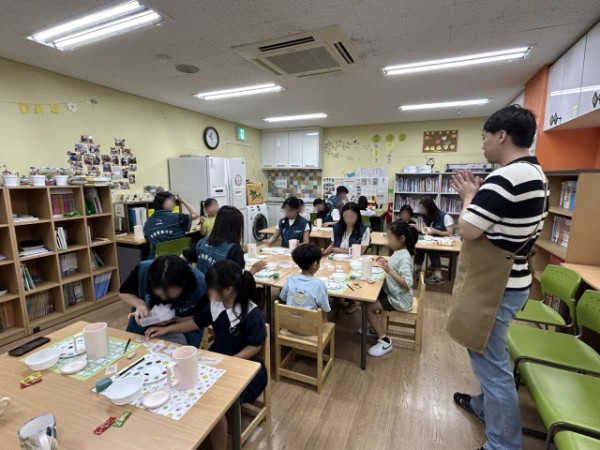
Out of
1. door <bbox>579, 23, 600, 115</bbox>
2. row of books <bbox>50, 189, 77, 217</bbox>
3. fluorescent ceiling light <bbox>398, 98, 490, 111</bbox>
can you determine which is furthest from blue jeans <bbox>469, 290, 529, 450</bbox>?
fluorescent ceiling light <bbox>398, 98, 490, 111</bbox>

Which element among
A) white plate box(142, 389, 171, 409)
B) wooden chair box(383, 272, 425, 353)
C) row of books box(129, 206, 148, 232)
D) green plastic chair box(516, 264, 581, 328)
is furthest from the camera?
row of books box(129, 206, 148, 232)

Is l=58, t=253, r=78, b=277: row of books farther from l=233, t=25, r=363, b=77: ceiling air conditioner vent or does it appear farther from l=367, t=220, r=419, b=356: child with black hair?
l=367, t=220, r=419, b=356: child with black hair

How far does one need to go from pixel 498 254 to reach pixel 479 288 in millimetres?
187

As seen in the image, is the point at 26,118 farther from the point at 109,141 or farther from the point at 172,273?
the point at 172,273

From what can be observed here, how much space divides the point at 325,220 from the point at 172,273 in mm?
4459

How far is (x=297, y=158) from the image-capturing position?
7.46 m

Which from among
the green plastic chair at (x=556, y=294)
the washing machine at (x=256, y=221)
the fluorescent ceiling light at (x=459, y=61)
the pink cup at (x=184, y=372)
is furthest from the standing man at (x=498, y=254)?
the washing machine at (x=256, y=221)

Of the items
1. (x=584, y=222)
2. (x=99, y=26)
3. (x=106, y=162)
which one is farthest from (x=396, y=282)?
(x=106, y=162)

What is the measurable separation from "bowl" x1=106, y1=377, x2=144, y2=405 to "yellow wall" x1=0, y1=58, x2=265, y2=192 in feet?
11.1

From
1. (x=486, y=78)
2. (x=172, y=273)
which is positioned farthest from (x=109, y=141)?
(x=486, y=78)

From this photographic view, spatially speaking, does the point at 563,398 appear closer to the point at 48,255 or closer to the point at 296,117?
the point at 48,255

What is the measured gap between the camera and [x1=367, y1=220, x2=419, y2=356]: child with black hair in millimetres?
2598

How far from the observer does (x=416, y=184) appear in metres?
6.53

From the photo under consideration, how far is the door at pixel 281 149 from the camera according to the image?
296 inches
